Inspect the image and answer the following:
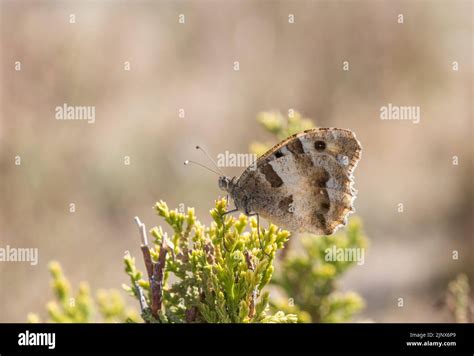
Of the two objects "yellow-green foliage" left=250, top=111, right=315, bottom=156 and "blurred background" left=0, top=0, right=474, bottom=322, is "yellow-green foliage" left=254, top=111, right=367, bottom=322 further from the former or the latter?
"blurred background" left=0, top=0, right=474, bottom=322

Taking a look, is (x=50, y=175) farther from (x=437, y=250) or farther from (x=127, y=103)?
(x=437, y=250)

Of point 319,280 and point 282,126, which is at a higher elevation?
point 282,126

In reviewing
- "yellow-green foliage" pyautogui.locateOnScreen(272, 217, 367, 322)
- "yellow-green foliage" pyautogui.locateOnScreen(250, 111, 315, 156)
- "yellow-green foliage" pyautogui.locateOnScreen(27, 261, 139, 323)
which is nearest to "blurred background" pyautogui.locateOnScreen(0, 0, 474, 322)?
"yellow-green foliage" pyautogui.locateOnScreen(27, 261, 139, 323)

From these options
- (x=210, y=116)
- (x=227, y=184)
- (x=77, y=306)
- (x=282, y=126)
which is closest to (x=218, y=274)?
(x=227, y=184)

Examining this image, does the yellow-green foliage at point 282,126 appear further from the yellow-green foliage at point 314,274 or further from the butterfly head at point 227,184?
the butterfly head at point 227,184

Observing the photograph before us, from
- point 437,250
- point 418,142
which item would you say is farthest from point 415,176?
point 437,250

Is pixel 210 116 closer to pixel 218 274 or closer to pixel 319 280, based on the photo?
pixel 319 280

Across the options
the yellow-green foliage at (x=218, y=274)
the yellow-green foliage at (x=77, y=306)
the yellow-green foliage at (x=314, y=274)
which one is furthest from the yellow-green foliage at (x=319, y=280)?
the yellow-green foliage at (x=218, y=274)
